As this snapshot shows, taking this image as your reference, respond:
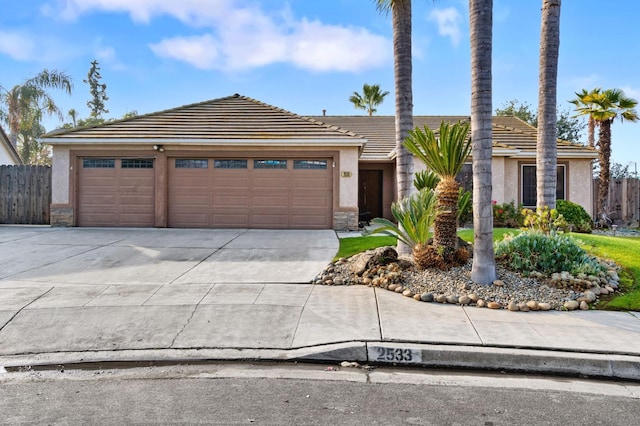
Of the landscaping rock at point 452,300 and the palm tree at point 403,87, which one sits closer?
the landscaping rock at point 452,300

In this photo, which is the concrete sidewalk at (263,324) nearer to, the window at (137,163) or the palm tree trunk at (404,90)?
the palm tree trunk at (404,90)

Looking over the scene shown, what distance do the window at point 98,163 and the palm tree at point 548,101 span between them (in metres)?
13.6

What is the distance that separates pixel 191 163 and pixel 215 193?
1403mm

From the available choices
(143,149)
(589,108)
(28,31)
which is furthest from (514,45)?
(28,31)

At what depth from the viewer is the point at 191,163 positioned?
14508mm

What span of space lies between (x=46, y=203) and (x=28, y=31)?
8.55 meters

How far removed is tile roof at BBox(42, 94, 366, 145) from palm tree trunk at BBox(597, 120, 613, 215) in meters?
10.6

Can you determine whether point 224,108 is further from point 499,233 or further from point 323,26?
point 499,233

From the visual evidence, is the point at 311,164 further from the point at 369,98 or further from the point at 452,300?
the point at 369,98

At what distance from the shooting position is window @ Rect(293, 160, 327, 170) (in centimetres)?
1432

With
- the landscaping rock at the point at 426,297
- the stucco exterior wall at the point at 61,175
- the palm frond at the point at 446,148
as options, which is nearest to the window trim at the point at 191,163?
the stucco exterior wall at the point at 61,175

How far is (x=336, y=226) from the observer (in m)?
14.1

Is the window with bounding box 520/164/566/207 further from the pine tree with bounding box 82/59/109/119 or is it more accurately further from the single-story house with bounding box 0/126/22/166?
the pine tree with bounding box 82/59/109/119

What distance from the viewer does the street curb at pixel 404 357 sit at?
425cm
